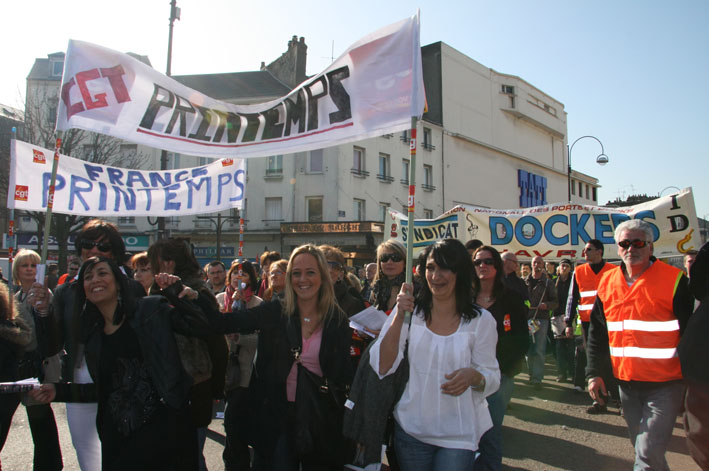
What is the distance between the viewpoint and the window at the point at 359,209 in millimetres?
31406

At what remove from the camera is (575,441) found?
5.42 m

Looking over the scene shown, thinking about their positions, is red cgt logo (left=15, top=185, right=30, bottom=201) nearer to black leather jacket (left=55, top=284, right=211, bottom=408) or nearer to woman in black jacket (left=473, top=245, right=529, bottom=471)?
black leather jacket (left=55, top=284, right=211, bottom=408)

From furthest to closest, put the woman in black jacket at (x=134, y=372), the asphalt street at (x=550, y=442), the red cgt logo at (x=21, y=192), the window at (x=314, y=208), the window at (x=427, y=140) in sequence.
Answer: the window at (x=427, y=140) < the window at (x=314, y=208) < the red cgt logo at (x=21, y=192) < the asphalt street at (x=550, y=442) < the woman in black jacket at (x=134, y=372)

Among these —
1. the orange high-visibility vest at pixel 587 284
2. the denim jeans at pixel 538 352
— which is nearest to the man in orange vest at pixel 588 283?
the orange high-visibility vest at pixel 587 284

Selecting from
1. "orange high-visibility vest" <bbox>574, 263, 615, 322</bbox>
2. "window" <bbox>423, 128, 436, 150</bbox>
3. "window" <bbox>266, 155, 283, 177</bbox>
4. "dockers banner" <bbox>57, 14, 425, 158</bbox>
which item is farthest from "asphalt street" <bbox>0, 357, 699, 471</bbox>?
"window" <bbox>423, 128, 436, 150</bbox>

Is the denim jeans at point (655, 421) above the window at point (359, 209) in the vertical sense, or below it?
below

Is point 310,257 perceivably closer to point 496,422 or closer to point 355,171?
point 496,422

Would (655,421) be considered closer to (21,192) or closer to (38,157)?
(21,192)

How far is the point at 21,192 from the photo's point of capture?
16.6 feet

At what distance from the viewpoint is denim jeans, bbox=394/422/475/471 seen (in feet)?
8.28

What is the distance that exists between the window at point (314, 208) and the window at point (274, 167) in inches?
94.4

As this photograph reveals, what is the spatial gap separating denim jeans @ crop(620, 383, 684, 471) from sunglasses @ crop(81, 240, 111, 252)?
371 centimetres

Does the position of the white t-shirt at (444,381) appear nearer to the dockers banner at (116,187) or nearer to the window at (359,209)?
the dockers banner at (116,187)

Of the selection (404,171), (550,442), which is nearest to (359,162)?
(404,171)
